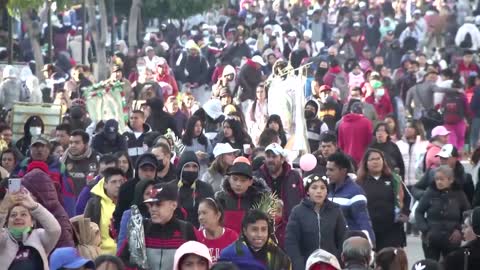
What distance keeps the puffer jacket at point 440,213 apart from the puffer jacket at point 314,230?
2.28m

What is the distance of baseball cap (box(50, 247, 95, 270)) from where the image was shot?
491 inches

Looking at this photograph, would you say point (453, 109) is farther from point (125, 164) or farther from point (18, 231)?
point (18, 231)

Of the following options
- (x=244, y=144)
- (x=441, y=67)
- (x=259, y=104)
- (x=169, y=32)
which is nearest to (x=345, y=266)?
(x=244, y=144)

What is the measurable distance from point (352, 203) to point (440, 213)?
56.9 inches

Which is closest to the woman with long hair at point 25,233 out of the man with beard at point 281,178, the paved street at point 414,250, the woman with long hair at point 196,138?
the man with beard at point 281,178

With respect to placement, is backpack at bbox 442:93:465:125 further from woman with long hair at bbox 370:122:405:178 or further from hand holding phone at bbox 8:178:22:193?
hand holding phone at bbox 8:178:22:193

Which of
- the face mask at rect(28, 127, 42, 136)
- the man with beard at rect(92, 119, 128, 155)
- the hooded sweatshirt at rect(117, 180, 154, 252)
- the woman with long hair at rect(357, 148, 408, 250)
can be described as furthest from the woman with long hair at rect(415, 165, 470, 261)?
the face mask at rect(28, 127, 42, 136)

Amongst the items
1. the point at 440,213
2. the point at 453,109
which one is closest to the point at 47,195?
the point at 440,213

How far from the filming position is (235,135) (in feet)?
74.9

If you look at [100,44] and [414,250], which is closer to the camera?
[414,250]

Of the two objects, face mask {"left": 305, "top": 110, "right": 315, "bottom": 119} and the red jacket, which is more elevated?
face mask {"left": 305, "top": 110, "right": 315, "bottom": 119}

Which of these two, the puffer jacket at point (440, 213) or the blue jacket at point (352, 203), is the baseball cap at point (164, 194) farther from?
the puffer jacket at point (440, 213)

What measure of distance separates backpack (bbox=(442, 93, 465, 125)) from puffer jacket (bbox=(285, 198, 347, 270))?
14561 millimetres

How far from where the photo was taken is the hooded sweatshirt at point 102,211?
16375 millimetres
